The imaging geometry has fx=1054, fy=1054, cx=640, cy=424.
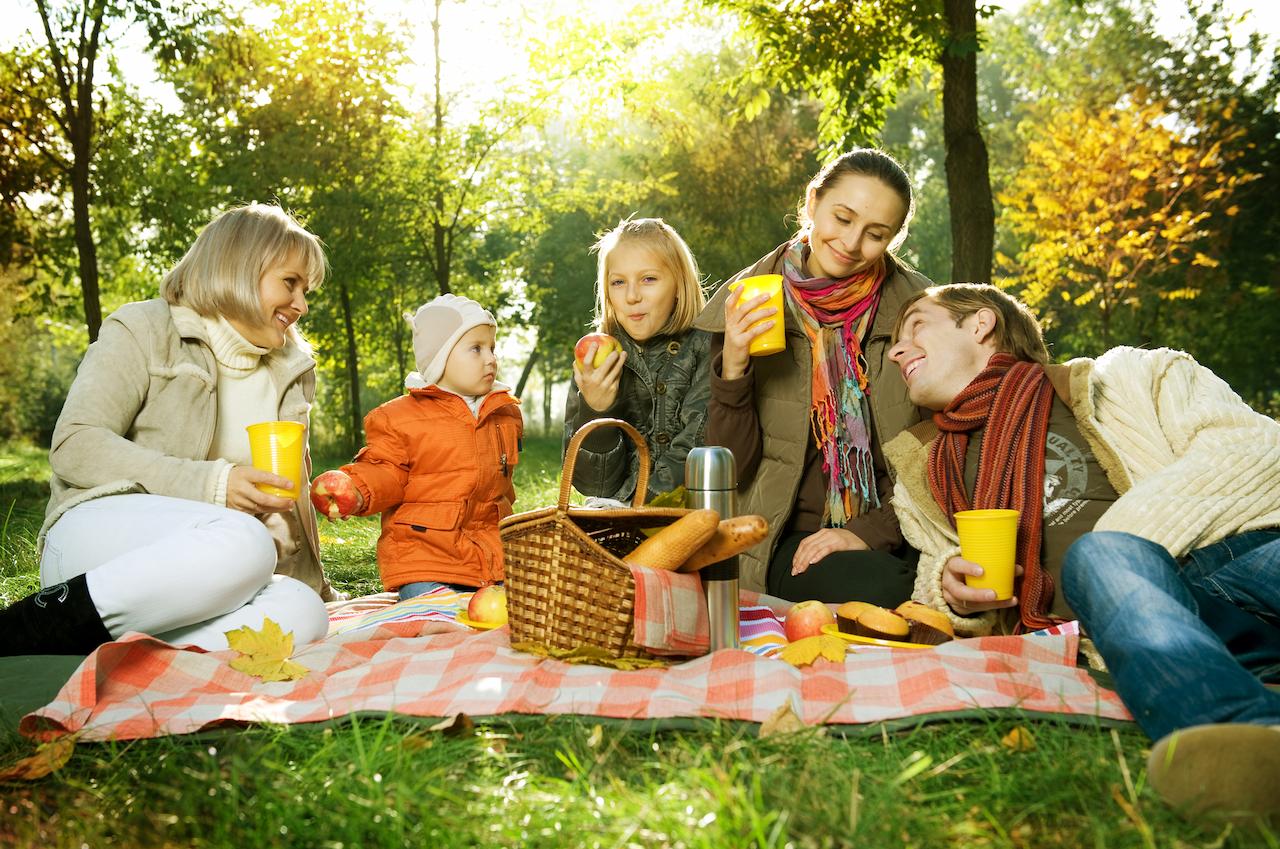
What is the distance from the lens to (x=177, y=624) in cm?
321

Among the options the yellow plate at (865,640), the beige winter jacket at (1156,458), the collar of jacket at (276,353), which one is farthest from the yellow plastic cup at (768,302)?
the collar of jacket at (276,353)

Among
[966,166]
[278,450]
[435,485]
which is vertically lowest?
[435,485]

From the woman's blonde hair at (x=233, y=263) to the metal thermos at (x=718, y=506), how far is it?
1757 millimetres

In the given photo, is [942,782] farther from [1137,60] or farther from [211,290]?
[1137,60]

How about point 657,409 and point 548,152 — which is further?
point 548,152

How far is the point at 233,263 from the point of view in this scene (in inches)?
148

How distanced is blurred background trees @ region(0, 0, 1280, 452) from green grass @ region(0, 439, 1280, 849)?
128 inches

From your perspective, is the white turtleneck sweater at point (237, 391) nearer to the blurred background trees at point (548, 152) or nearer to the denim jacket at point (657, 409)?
the denim jacket at point (657, 409)

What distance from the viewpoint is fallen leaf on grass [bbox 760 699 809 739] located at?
2.35 metres

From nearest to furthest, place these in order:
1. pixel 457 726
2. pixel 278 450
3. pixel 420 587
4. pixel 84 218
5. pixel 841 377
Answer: pixel 457 726, pixel 278 450, pixel 841 377, pixel 420 587, pixel 84 218

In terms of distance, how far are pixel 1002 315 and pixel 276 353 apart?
268 centimetres

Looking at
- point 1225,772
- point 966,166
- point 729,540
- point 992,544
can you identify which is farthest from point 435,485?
point 966,166

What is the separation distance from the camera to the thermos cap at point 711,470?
3.12m

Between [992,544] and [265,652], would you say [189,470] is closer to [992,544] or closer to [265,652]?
[265,652]
